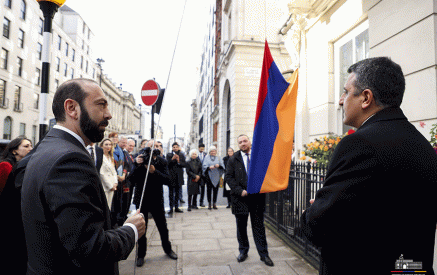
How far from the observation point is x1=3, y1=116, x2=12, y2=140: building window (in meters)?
28.6

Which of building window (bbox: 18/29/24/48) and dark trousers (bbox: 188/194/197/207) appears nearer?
dark trousers (bbox: 188/194/197/207)

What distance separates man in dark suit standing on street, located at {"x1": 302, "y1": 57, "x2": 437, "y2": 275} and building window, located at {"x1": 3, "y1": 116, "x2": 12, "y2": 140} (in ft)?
113

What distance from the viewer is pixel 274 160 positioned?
3.86 m

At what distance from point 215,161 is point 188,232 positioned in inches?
139

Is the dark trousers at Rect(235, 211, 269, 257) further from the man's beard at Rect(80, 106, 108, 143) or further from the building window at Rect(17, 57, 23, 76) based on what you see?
the building window at Rect(17, 57, 23, 76)

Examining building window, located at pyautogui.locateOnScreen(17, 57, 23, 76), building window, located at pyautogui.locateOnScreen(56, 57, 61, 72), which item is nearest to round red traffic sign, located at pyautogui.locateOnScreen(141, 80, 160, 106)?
building window, located at pyautogui.locateOnScreen(17, 57, 23, 76)

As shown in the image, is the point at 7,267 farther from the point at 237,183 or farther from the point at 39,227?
the point at 237,183

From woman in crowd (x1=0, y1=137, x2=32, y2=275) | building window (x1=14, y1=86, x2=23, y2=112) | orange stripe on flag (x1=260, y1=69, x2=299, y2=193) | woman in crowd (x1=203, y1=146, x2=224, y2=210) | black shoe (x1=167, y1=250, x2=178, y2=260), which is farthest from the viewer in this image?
building window (x1=14, y1=86, x2=23, y2=112)

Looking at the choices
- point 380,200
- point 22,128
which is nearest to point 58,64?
point 22,128

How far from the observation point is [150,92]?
632cm

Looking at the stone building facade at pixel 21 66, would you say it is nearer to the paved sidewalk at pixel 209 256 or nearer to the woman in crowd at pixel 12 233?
the paved sidewalk at pixel 209 256

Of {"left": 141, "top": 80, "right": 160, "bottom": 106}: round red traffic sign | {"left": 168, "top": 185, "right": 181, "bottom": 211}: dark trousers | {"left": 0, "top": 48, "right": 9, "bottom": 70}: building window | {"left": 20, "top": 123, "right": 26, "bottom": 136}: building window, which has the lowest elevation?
{"left": 168, "top": 185, "right": 181, "bottom": 211}: dark trousers

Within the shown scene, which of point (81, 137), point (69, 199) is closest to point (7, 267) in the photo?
point (69, 199)

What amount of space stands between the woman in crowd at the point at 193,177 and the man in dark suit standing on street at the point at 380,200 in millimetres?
7751
